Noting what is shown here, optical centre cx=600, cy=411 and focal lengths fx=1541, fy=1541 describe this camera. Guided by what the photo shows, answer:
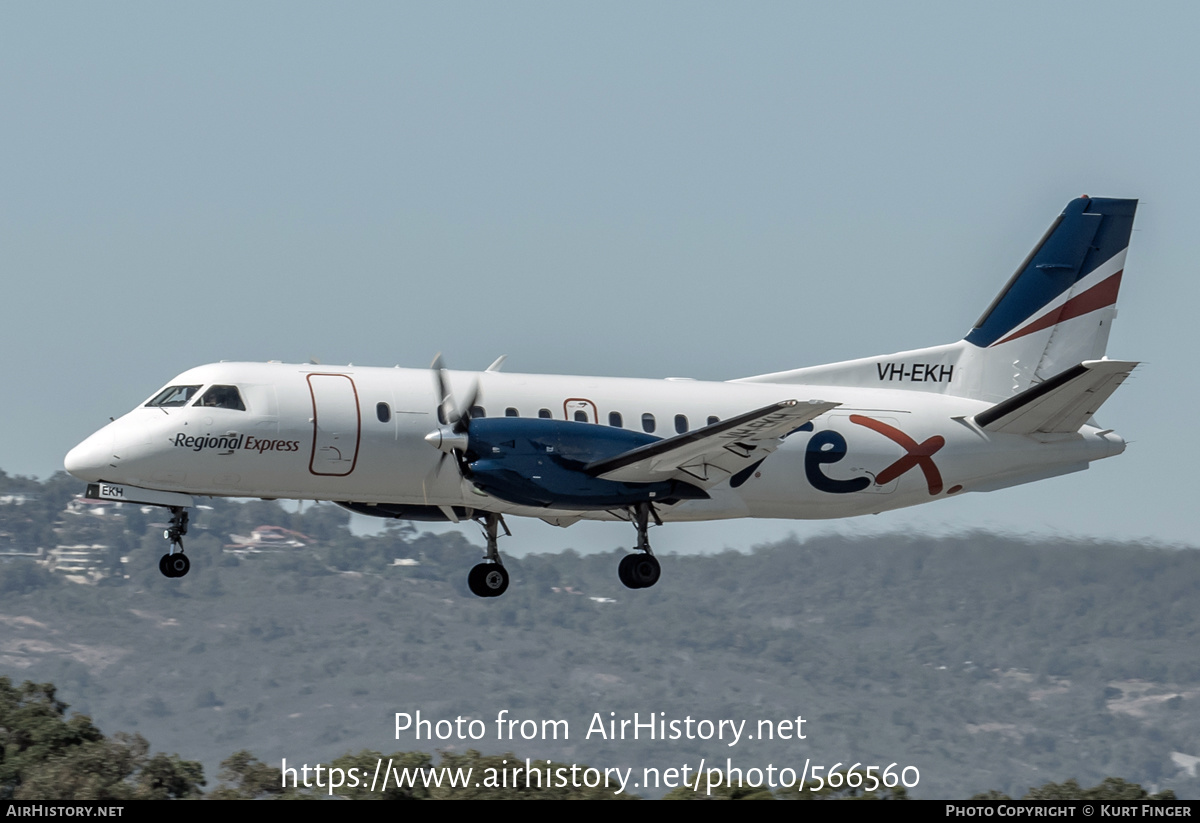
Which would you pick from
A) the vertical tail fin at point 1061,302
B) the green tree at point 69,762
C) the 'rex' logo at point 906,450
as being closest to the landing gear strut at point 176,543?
the green tree at point 69,762

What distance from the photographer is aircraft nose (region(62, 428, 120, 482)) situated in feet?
72.4

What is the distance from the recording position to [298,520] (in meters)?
162

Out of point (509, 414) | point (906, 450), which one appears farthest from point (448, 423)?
point (906, 450)

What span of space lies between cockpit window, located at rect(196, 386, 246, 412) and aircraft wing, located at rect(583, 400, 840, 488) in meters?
Result: 5.20

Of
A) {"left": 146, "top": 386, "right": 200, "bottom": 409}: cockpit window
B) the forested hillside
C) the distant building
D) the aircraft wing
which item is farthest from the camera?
the distant building

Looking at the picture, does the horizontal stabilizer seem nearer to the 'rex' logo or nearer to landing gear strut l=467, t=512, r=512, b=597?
the 'rex' logo

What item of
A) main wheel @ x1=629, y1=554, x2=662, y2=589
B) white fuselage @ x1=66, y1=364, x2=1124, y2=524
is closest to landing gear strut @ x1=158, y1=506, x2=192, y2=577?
white fuselage @ x1=66, y1=364, x2=1124, y2=524

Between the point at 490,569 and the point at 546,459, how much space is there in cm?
327

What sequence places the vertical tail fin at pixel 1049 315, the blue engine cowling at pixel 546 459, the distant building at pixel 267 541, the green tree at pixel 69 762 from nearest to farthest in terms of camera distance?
the blue engine cowling at pixel 546 459
the vertical tail fin at pixel 1049 315
the green tree at pixel 69 762
the distant building at pixel 267 541

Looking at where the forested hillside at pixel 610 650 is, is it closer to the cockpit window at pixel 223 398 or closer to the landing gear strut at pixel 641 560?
the landing gear strut at pixel 641 560

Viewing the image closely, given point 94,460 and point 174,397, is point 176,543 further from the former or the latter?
point 174,397

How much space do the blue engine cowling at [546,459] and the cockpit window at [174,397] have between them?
426 centimetres

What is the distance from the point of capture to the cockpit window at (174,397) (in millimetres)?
22672
